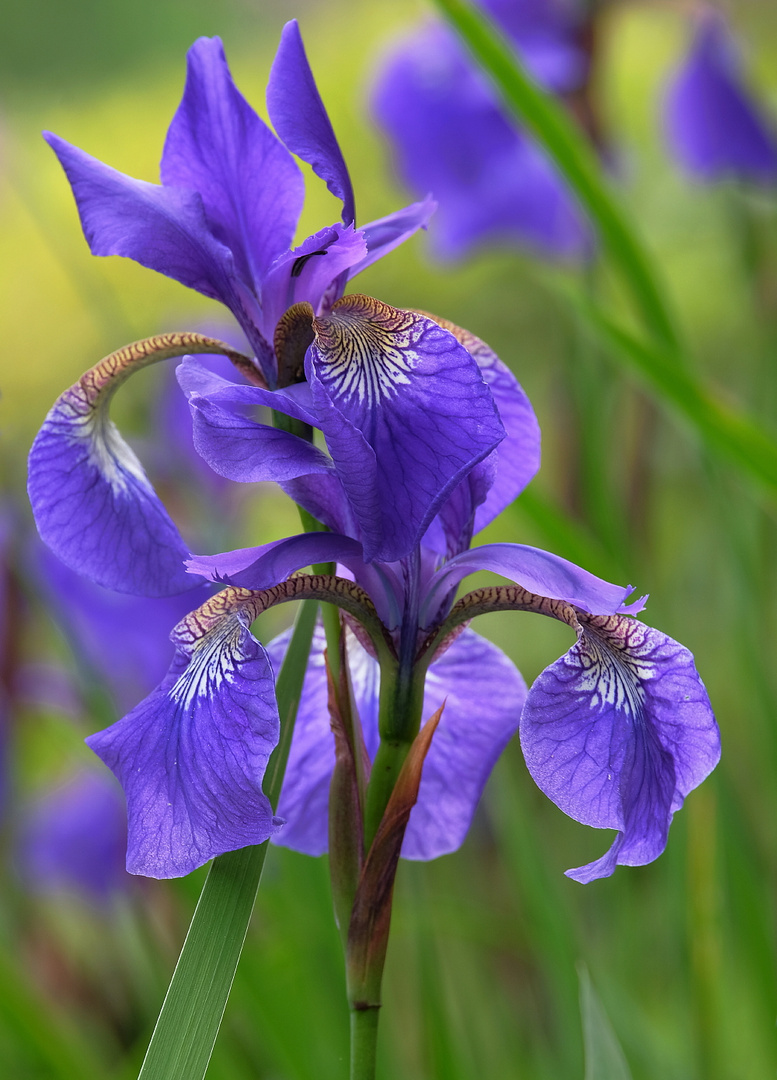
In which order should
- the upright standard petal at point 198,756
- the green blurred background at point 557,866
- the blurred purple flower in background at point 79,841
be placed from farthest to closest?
the blurred purple flower in background at point 79,841 < the green blurred background at point 557,866 < the upright standard petal at point 198,756

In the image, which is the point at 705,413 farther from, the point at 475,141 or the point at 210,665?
the point at 475,141

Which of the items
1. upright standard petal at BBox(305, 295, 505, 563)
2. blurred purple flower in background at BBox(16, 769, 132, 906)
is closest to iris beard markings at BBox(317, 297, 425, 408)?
upright standard petal at BBox(305, 295, 505, 563)

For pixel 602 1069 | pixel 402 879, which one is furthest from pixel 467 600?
pixel 402 879

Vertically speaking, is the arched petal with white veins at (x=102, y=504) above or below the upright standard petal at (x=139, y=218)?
below

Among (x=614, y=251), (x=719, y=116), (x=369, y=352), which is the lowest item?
(x=369, y=352)

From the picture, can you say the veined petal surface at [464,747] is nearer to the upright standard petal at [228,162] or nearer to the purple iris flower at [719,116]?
the upright standard petal at [228,162]

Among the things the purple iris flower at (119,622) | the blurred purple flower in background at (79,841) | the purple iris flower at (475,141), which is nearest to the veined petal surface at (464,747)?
the purple iris flower at (119,622)

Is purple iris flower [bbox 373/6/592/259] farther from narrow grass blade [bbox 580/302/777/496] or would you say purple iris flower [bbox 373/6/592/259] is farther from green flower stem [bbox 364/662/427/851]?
green flower stem [bbox 364/662/427/851]

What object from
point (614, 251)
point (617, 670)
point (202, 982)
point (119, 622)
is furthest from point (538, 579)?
point (119, 622)
